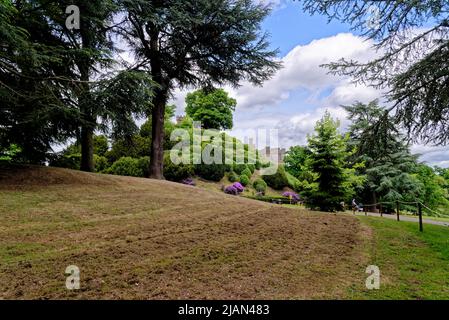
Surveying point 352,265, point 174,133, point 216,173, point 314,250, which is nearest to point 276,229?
point 314,250

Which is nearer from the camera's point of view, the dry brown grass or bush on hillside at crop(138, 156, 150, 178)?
the dry brown grass

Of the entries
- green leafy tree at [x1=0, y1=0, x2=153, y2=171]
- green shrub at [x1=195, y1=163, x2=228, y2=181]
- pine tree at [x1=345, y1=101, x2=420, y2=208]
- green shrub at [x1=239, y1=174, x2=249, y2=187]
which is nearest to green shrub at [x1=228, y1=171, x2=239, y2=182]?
green shrub at [x1=239, y1=174, x2=249, y2=187]

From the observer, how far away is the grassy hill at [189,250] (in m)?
3.57

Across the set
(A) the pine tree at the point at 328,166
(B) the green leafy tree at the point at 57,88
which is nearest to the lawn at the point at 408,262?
(A) the pine tree at the point at 328,166

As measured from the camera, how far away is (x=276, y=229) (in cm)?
693

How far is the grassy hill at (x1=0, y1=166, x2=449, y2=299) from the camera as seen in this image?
3.57 m

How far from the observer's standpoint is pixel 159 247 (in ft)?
16.2

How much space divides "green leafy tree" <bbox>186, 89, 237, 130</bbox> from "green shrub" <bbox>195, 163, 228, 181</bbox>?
41.9ft

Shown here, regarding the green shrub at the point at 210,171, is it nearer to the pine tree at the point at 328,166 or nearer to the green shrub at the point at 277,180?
the green shrub at the point at 277,180

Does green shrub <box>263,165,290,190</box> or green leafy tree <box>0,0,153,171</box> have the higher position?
green leafy tree <box>0,0,153,171</box>

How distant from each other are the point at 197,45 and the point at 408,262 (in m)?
12.1

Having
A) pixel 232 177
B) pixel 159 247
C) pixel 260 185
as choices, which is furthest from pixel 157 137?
pixel 260 185

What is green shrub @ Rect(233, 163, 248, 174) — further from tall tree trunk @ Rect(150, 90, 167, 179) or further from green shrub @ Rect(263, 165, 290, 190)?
tall tree trunk @ Rect(150, 90, 167, 179)
